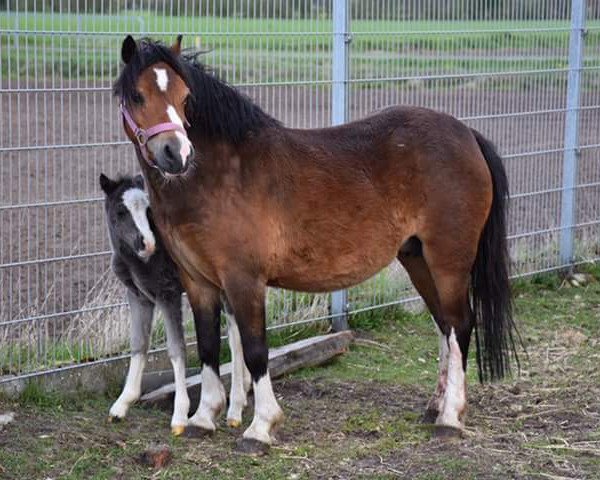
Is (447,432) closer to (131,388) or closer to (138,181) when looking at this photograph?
(131,388)

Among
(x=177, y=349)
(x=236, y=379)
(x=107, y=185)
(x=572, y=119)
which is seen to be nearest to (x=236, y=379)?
(x=236, y=379)

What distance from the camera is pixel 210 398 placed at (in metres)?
5.55

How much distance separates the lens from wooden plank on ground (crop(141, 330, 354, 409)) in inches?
235

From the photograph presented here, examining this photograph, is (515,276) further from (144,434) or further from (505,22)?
(144,434)

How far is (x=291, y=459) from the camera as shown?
512 cm

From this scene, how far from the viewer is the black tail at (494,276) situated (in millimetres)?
5840

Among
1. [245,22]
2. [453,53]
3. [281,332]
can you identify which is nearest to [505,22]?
[453,53]

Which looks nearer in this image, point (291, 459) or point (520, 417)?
point (291, 459)

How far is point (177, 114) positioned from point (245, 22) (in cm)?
237

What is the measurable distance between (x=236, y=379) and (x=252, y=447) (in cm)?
61

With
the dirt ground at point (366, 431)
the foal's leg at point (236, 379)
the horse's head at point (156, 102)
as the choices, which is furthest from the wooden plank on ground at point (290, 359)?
the horse's head at point (156, 102)

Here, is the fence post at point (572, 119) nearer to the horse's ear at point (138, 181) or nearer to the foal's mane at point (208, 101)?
the foal's mane at point (208, 101)

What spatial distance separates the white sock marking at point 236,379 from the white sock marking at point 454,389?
39.8 inches

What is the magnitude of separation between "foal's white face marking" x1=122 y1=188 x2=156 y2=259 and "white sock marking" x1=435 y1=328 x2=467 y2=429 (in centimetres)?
161
